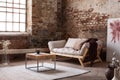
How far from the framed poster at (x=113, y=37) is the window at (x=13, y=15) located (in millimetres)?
3295

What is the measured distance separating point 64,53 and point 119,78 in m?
3.52

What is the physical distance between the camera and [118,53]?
20.7ft

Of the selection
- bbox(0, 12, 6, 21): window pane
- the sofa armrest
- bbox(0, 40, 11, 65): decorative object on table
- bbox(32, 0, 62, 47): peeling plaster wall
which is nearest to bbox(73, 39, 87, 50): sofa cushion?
the sofa armrest

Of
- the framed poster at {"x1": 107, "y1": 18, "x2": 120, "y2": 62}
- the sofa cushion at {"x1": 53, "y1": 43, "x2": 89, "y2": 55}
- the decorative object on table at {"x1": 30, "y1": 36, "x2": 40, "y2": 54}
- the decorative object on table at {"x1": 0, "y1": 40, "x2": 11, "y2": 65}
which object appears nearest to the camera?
the sofa cushion at {"x1": 53, "y1": 43, "x2": 89, "y2": 55}

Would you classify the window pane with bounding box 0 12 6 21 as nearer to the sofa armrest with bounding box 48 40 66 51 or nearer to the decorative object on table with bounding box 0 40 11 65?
the decorative object on table with bounding box 0 40 11 65

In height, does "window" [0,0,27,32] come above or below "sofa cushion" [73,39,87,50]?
above

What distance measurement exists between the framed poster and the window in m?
3.29

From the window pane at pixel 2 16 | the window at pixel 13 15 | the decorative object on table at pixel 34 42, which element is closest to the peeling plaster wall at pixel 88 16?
the decorative object on table at pixel 34 42

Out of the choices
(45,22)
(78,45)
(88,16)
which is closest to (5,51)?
(45,22)

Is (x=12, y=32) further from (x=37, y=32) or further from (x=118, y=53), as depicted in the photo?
(x=118, y=53)

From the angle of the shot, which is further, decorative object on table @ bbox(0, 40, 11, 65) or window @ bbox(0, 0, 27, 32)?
window @ bbox(0, 0, 27, 32)

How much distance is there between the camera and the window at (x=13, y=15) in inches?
287

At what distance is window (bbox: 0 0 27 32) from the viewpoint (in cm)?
729

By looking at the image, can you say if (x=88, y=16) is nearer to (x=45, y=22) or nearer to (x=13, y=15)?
(x=45, y=22)
